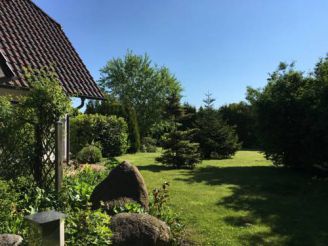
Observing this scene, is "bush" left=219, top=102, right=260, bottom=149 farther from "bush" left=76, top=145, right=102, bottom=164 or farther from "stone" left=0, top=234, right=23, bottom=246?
"stone" left=0, top=234, right=23, bottom=246

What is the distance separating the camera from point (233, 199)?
344 inches

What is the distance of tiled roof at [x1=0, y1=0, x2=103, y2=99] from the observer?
10.0 metres

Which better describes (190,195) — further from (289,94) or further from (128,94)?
(128,94)

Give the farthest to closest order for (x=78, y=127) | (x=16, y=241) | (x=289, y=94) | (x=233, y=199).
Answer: (x=78, y=127)
(x=289, y=94)
(x=233, y=199)
(x=16, y=241)

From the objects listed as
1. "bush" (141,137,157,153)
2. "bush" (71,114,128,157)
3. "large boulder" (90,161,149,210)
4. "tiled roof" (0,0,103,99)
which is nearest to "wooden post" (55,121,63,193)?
"large boulder" (90,161,149,210)

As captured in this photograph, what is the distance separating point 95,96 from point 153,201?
5565 millimetres

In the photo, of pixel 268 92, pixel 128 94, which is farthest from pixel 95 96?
pixel 128 94

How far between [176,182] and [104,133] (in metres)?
8.87

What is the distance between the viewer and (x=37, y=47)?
11.2 m

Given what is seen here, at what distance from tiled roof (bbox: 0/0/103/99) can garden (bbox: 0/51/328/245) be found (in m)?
0.74

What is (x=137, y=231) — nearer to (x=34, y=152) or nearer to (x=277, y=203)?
(x=34, y=152)

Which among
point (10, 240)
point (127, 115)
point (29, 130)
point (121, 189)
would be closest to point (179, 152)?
point (121, 189)

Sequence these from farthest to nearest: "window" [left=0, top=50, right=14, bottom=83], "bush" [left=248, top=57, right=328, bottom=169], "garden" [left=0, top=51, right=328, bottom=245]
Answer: "bush" [left=248, top=57, right=328, bottom=169]
"window" [left=0, top=50, right=14, bottom=83]
"garden" [left=0, top=51, right=328, bottom=245]

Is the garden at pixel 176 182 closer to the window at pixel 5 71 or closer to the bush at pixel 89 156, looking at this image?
the bush at pixel 89 156
